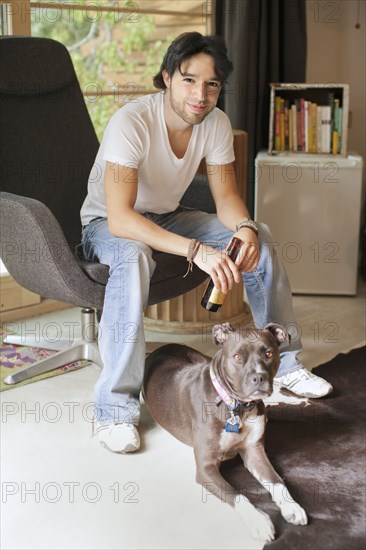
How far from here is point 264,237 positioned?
2586 millimetres

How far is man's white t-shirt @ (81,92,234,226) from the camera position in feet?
8.04

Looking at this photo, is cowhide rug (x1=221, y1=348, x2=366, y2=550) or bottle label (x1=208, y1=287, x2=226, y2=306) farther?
bottle label (x1=208, y1=287, x2=226, y2=306)

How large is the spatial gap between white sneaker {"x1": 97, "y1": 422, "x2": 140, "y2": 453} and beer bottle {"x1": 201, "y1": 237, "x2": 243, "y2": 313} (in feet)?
1.33

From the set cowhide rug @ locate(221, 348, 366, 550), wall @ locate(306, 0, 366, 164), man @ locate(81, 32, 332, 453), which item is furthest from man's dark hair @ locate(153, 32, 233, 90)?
wall @ locate(306, 0, 366, 164)

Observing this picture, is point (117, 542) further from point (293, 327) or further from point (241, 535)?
point (293, 327)

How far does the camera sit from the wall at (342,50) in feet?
13.2

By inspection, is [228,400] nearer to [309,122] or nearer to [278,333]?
[278,333]

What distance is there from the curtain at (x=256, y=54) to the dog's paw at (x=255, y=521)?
2.12 metres

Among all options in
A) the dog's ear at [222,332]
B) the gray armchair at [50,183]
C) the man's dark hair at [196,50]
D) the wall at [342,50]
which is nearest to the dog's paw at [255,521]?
the dog's ear at [222,332]

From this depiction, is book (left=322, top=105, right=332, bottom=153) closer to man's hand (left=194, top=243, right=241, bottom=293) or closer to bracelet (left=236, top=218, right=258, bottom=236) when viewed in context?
bracelet (left=236, top=218, right=258, bottom=236)

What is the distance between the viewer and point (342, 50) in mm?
4074

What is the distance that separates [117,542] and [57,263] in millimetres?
879

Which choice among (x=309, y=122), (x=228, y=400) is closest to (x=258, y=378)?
(x=228, y=400)

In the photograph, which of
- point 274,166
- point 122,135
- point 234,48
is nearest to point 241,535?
point 122,135
